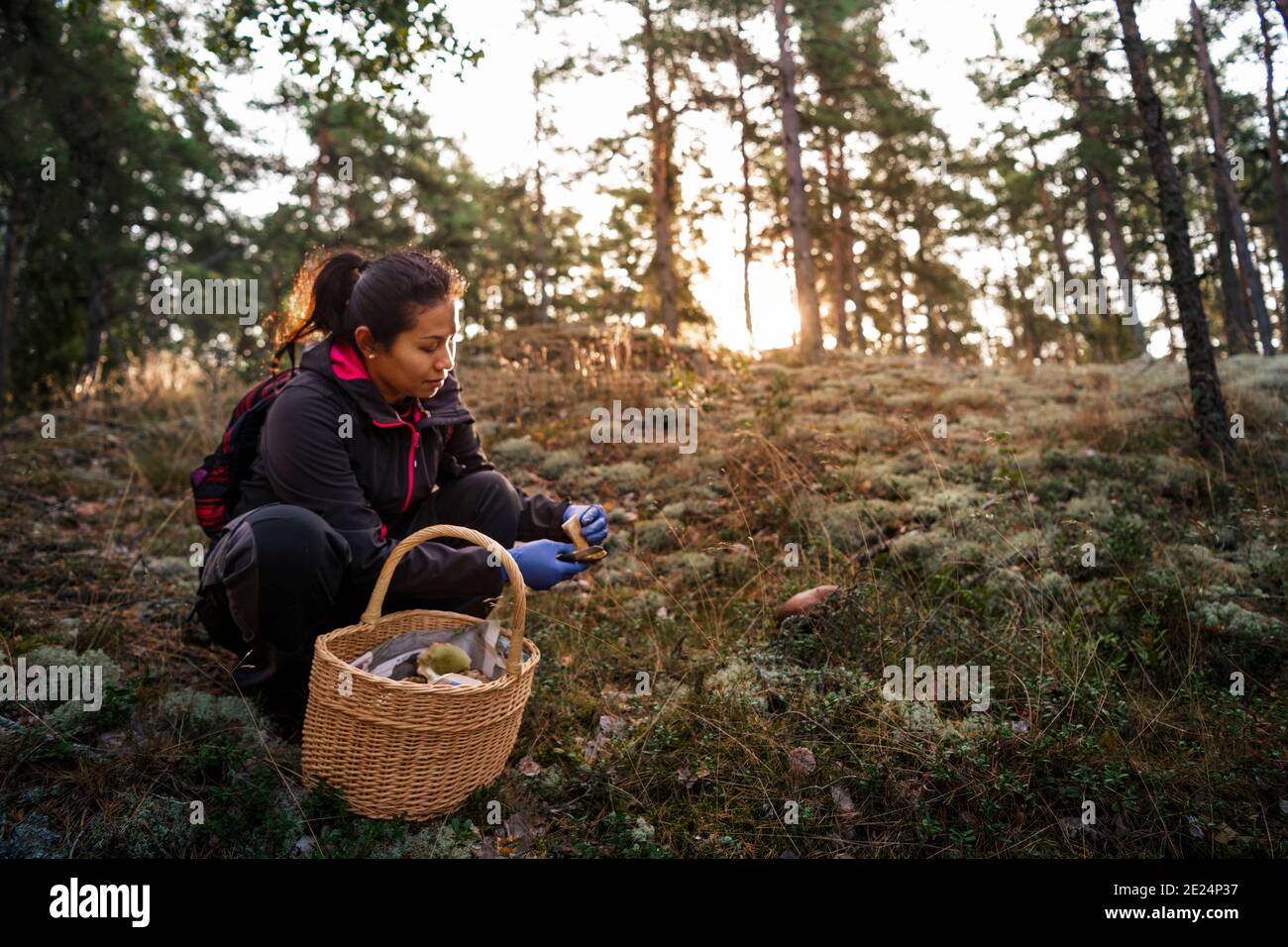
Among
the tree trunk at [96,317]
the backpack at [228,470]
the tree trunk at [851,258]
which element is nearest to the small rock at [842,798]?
the backpack at [228,470]

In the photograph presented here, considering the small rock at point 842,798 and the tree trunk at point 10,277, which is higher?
the tree trunk at point 10,277

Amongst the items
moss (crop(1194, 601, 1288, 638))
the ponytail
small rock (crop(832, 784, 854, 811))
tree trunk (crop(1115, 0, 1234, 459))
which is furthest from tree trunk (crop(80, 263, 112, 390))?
moss (crop(1194, 601, 1288, 638))

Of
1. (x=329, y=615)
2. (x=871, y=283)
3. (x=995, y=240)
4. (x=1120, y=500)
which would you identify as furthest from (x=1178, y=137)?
(x=329, y=615)

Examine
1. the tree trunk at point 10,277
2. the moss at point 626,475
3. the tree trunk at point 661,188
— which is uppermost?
the tree trunk at point 661,188

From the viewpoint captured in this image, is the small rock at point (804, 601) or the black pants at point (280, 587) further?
the small rock at point (804, 601)

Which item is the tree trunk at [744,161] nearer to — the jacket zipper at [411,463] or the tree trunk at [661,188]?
the tree trunk at [661,188]

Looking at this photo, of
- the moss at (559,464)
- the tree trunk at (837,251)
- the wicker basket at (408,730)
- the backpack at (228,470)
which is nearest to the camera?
the wicker basket at (408,730)

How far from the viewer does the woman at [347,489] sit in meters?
2.48

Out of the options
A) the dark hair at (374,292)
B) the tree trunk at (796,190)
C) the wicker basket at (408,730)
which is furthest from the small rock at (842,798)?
the tree trunk at (796,190)

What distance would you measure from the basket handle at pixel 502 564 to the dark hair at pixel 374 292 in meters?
0.70

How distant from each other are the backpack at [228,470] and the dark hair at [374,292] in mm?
221

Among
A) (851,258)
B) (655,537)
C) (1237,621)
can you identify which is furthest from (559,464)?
(851,258)

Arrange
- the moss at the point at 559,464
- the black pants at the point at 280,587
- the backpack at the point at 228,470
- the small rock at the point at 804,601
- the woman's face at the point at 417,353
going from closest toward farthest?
the black pants at the point at 280,587
the woman's face at the point at 417,353
the backpack at the point at 228,470
the small rock at the point at 804,601
the moss at the point at 559,464
